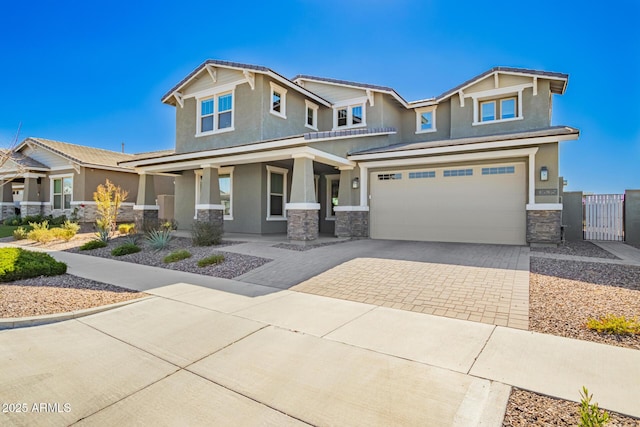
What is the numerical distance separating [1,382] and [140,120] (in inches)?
1086

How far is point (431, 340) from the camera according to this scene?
4.44 metres

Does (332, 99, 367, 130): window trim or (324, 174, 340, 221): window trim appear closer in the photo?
(332, 99, 367, 130): window trim

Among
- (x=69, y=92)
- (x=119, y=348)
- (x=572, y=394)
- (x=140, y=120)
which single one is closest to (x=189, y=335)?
(x=119, y=348)

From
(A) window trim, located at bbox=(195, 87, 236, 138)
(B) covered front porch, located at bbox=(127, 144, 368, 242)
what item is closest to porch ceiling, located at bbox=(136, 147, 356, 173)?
(B) covered front porch, located at bbox=(127, 144, 368, 242)

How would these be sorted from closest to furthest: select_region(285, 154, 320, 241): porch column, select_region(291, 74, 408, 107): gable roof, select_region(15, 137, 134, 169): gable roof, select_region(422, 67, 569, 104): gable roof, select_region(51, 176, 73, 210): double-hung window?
select_region(285, 154, 320, 241): porch column
select_region(422, 67, 569, 104): gable roof
select_region(291, 74, 408, 107): gable roof
select_region(15, 137, 134, 169): gable roof
select_region(51, 176, 73, 210): double-hung window

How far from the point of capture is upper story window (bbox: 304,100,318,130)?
17269 millimetres

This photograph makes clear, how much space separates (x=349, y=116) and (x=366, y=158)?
4836 millimetres

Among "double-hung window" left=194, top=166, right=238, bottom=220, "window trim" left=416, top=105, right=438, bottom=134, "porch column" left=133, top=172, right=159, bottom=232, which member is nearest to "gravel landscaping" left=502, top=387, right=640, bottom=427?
"double-hung window" left=194, top=166, right=238, bottom=220

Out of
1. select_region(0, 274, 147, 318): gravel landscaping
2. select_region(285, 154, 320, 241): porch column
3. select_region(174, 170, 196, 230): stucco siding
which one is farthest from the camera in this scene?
select_region(174, 170, 196, 230): stucco siding

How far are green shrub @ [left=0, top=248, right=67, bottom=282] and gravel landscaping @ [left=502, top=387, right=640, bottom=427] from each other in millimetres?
9526

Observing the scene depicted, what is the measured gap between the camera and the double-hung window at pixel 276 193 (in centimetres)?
1575

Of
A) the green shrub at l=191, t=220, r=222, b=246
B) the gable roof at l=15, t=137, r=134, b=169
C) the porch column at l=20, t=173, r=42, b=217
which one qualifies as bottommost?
the green shrub at l=191, t=220, r=222, b=246

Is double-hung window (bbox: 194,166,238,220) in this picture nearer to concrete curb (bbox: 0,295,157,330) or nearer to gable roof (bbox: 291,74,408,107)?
gable roof (bbox: 291,74,408,107)

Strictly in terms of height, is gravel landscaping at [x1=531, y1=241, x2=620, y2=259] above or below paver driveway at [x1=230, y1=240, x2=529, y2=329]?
above
